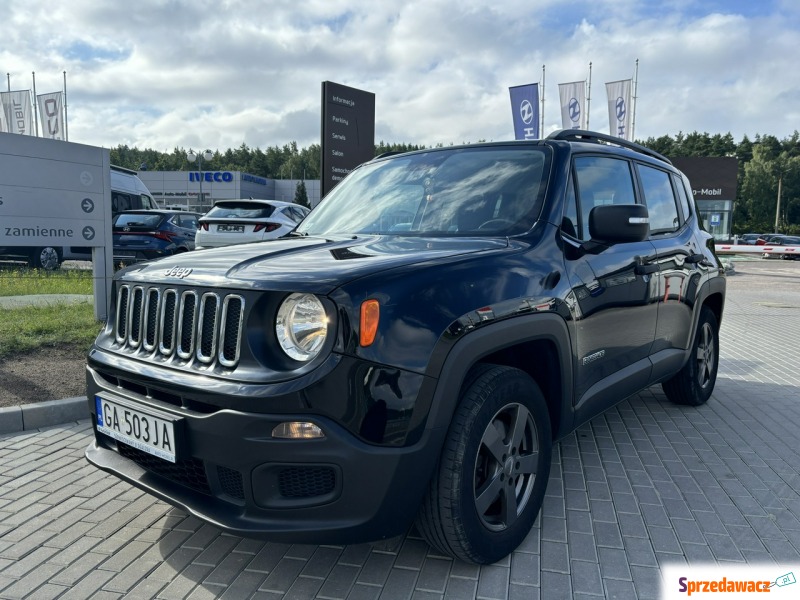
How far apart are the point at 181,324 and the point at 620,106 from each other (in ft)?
88.1

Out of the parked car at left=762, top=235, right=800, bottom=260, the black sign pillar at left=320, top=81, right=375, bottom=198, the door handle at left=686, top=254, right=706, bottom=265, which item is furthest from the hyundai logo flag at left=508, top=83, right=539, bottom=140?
→ the door handle at left=686, top=254, right=706, bottom=265

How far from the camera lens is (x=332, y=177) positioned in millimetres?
12641

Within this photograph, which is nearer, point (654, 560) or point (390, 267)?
point (390, 267)

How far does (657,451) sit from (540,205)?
199 centimetres

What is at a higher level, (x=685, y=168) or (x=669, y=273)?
(x=685, y=168)

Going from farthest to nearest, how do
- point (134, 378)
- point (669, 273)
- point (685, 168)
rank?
point (685, 168)
point (669, 273)
point (134, 378)

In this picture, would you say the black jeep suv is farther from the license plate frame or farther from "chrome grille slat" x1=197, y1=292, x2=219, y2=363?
the license plate frame

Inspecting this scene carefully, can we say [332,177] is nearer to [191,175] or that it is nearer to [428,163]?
[428,163]

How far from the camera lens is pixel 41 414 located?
423 centimetres

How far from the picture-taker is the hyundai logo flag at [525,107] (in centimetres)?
2297

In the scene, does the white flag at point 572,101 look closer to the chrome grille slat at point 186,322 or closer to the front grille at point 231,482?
the chrome grille slat at point 186,322

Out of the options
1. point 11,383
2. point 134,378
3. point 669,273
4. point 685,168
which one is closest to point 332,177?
point 11,383

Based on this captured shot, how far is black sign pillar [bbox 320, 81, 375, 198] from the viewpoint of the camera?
12242mm

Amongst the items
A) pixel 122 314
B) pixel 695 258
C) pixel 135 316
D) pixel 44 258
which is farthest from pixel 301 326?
pixel 44 258
